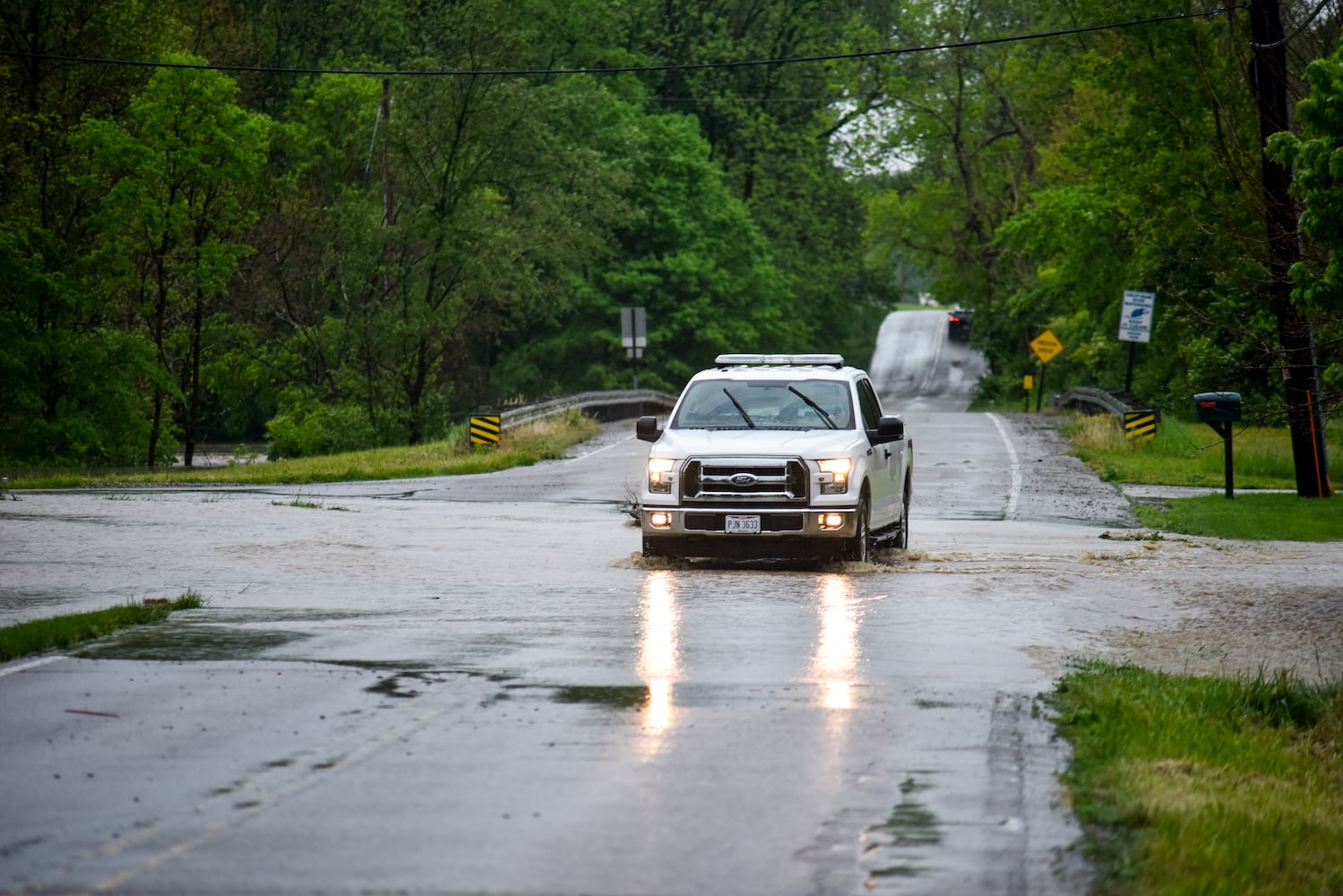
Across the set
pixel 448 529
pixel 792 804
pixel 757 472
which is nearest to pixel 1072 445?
pixel 448 529

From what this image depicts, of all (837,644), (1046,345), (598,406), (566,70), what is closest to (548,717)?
(837,644)

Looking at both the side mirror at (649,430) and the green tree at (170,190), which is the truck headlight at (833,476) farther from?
the green tree at (170,190)

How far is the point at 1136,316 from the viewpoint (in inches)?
1561

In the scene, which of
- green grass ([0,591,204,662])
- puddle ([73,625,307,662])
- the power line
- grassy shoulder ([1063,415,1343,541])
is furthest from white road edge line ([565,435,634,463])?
puddle ([73,625,307,662])

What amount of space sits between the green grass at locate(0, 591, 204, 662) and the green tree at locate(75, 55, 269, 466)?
36.9 m

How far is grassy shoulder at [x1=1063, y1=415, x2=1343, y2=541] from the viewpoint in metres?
23.0

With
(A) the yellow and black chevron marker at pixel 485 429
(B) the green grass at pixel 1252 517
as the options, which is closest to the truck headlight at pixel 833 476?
(B) the green grass at pixel 1252 517

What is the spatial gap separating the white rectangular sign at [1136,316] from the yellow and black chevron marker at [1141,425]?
8.87 ft

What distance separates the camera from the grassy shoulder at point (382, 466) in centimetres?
3238

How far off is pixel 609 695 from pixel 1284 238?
53.2ft

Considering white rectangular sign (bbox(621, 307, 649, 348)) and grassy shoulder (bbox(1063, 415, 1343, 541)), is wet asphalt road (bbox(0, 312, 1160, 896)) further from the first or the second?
→ white rectangular sign (bbox(621, 307, 649, 348))

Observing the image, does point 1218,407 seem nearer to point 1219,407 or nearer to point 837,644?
point 1219,407

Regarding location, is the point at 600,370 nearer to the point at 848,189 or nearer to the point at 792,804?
the point at 848,189

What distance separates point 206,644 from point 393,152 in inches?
1656
